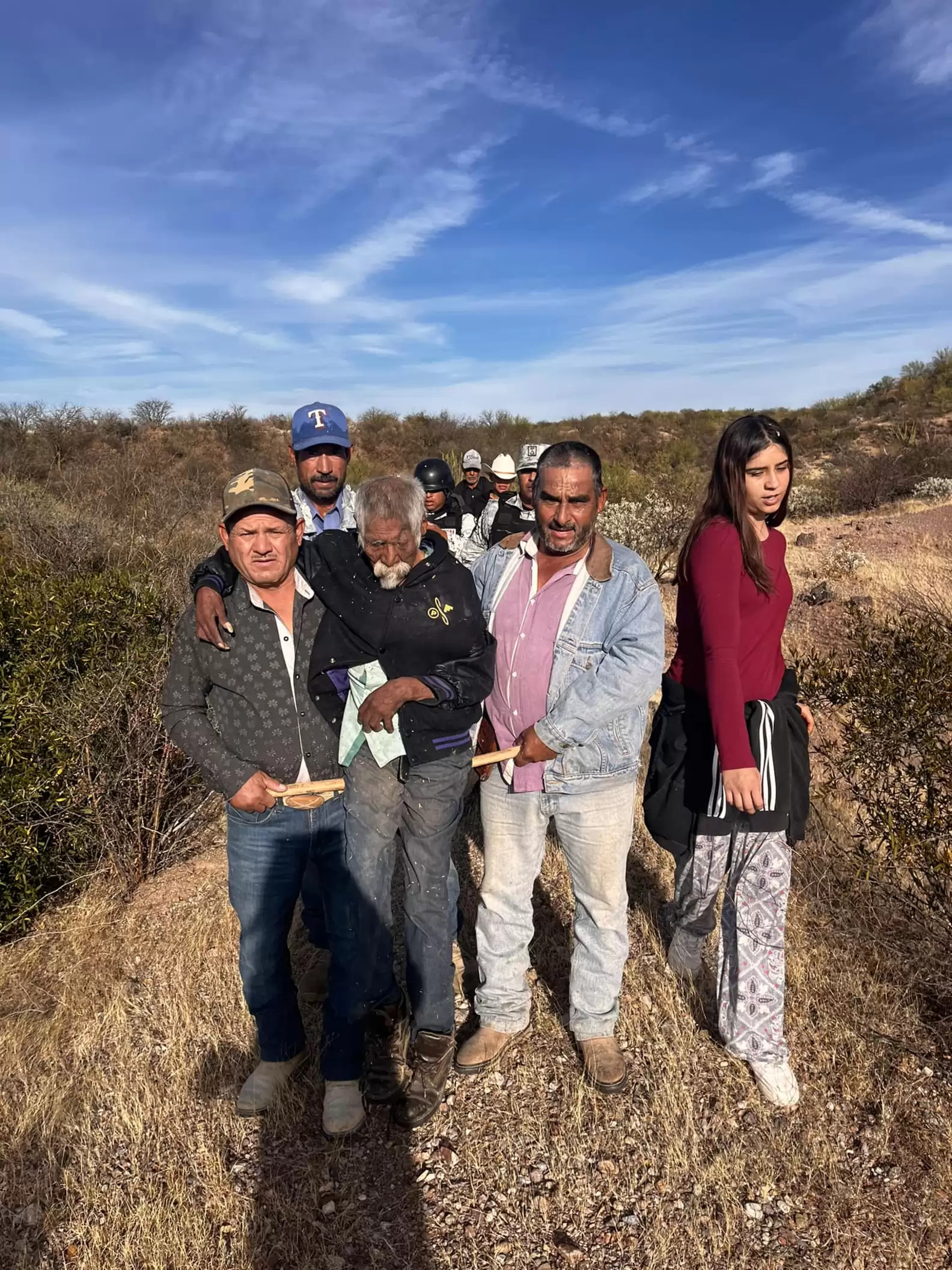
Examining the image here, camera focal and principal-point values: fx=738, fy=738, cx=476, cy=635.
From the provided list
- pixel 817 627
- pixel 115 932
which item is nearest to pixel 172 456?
Answer: pixel 817 627

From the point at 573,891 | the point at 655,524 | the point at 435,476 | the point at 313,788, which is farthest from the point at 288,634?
the point at 655,524

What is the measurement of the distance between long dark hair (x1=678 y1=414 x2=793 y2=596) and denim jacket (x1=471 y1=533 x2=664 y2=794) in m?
0.26

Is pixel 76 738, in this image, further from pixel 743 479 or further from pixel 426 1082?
pixel 743 479

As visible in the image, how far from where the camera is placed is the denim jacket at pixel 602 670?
2311 mm

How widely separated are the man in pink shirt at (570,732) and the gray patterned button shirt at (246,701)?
0.63 metres

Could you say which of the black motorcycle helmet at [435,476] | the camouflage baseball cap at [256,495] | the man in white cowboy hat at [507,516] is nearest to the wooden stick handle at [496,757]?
the camouflage baseball cap at [256,495]

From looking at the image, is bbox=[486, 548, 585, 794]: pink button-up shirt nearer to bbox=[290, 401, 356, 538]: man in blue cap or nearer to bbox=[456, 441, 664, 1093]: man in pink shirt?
bbox=[456, 441, 664, 1093]: man in pink shirt

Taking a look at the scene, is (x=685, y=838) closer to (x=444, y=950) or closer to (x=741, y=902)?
(x=741, y=902)

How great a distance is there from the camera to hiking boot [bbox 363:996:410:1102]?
2586 millimetres

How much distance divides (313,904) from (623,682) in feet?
5.24

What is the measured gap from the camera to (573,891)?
105 inches

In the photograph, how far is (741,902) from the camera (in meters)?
2.57

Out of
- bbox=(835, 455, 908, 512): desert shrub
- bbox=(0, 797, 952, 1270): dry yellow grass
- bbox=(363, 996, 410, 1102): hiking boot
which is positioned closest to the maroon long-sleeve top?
bbox=(0, 797, 952, 1270): dry yellow grass

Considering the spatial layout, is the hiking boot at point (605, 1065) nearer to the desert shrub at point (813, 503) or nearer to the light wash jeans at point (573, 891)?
the light wash jeans at point (573, 891)
